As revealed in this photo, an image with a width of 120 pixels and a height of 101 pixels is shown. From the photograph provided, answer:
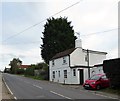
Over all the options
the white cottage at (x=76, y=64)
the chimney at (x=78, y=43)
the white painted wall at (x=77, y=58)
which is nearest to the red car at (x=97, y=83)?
the white cottage at (x=76, y=64)

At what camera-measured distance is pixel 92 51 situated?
47.4 meters

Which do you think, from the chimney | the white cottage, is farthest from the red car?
the chimney

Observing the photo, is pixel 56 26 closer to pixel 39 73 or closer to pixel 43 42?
pixel 43 42

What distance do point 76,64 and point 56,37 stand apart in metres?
22.0

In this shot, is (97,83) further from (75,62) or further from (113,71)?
(75,62)

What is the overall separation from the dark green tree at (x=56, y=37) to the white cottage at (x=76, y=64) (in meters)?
14.9

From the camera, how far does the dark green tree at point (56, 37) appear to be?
65.4 meters

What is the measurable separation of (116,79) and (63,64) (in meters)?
24.1

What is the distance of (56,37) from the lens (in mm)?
66875

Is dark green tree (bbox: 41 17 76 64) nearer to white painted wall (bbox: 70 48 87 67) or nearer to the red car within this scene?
white painted wall (bbox: 70 48 87 67)

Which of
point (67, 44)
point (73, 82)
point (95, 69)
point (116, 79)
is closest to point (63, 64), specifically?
point (73, 82)

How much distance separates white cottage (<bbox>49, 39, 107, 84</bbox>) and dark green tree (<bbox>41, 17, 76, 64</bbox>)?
1486 centimetres

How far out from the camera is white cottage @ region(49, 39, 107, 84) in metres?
42.5

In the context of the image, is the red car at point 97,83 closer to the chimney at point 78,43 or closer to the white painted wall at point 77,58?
the white painted wall at point 77,58
